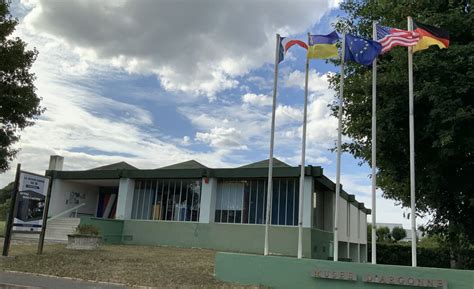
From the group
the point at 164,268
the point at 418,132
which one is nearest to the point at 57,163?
the point at 164,268

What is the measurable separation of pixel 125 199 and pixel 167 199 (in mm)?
2522

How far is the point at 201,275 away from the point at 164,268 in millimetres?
1468

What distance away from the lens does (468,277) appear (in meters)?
8.49

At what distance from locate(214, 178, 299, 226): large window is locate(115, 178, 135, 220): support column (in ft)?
18.6

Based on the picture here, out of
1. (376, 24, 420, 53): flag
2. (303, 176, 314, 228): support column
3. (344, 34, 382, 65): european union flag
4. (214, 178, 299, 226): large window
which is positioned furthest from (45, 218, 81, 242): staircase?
(376, 24, 420, 53): flag

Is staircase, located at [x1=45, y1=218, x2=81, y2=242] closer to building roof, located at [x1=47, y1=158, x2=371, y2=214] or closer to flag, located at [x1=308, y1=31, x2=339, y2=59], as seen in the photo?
building roof, located at [x1=47, y1=158, x2=371, y2=214]

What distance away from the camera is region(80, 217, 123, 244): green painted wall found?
74.4ft

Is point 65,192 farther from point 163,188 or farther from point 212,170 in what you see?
point 212,170

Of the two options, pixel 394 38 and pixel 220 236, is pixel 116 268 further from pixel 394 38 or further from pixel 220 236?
pixel 220 236

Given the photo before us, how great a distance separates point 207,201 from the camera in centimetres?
2334

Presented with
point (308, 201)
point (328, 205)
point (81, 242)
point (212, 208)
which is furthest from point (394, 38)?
point (328, 205)

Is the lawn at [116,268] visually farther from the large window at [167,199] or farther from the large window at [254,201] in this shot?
the large window at [167,199]

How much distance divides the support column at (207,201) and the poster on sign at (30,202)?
9959 millimetres

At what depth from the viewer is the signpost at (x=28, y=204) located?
1352 cm
